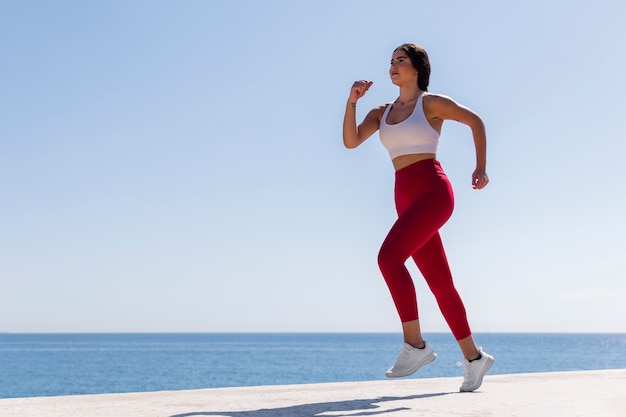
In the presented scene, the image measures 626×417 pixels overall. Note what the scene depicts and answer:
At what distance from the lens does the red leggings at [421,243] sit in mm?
4297

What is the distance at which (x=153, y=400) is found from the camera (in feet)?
13.4

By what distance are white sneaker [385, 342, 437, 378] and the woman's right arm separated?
138 centimetres

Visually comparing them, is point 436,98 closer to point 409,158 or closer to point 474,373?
point 409,158

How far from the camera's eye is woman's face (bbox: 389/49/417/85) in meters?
4.88

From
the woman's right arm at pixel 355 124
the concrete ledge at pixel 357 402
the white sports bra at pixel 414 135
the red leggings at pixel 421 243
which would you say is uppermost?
the woman's right arm at pixel 355 124

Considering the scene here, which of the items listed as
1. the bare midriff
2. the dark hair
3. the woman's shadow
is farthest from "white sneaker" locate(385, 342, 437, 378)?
the dark hair

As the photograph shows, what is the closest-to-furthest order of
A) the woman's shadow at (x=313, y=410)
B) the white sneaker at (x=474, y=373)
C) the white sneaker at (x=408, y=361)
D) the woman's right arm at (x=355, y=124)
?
the woman's shadow at (x=313, y=410), the white sneaker at (x=408, y=361), the white sneaker at (x=474, y=373), the woman's right arm at (x=355, y=124)

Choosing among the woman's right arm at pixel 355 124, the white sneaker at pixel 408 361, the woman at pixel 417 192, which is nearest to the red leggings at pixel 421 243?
the woman at pixel 417 192

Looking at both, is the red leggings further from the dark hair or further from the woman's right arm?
the dark hair

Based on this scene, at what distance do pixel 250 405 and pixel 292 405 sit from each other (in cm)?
22

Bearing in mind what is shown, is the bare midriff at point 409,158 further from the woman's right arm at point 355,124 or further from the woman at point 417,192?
the woman's right arm at point 355,124

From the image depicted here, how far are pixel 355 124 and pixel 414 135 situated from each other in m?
0.48

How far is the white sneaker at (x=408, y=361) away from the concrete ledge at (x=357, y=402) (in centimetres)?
14

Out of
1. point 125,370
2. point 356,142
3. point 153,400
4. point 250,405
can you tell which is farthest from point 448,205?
point 125,370
